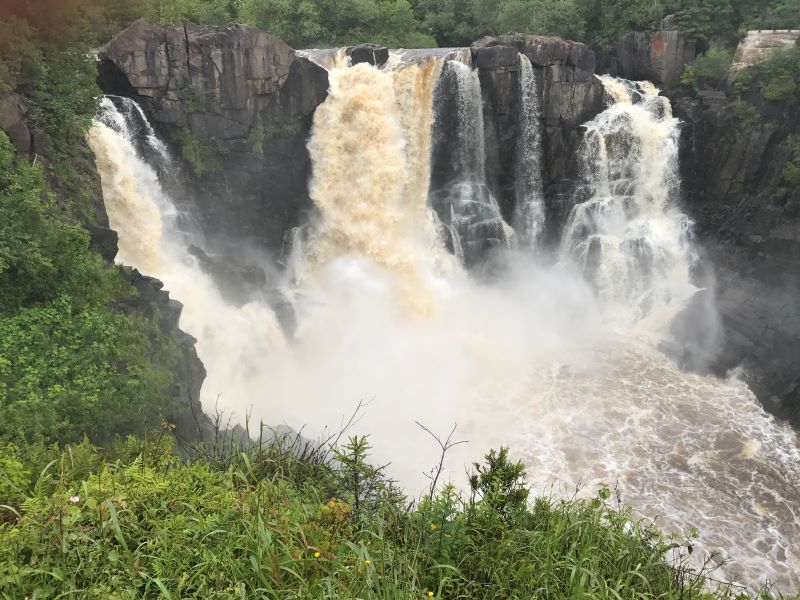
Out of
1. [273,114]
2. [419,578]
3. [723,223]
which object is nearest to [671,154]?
[723,223]

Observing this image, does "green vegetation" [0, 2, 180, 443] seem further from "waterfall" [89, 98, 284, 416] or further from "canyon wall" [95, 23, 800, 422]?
"canyon wall" [95, 23, 800, 422]

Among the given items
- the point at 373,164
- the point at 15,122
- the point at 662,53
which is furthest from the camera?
the point at 662,53

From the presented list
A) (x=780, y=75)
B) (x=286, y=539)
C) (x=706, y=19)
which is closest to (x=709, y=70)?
(x=780, y=75)

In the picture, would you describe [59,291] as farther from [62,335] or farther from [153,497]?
[153,497]

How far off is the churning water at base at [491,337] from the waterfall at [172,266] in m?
0.06

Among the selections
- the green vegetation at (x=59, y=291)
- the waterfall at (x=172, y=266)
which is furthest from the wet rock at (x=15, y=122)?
the waterfall at (x=172, y=266)

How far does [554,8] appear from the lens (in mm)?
28875

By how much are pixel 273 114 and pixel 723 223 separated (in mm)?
17672

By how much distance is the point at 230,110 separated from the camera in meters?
18.8

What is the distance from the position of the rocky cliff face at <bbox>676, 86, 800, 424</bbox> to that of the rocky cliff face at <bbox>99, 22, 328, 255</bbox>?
15246 mm

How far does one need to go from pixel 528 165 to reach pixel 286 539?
21.0m

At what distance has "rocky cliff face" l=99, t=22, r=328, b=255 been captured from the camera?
56.6 feet

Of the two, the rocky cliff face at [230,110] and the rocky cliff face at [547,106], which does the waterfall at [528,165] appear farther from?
the rocky cliff face at [230,110]

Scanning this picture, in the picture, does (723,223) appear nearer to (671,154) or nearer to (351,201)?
(671,154)
